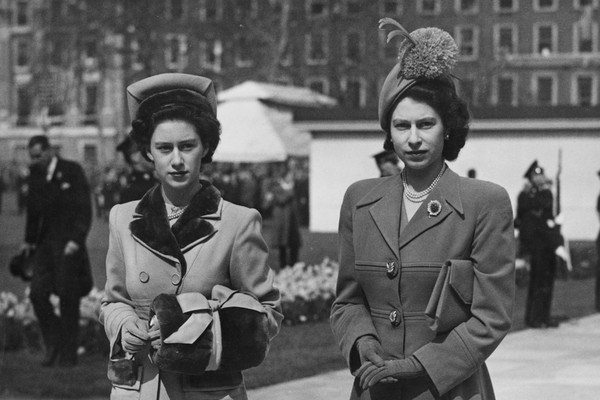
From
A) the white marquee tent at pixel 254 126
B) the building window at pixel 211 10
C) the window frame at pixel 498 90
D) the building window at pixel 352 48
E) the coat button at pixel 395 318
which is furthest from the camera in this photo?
the window frame at pixel 498 90

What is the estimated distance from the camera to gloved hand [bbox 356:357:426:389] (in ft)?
13.2

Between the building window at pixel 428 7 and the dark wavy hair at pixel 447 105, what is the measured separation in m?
30.1

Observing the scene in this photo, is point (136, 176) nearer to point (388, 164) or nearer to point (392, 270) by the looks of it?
point (388, 164)

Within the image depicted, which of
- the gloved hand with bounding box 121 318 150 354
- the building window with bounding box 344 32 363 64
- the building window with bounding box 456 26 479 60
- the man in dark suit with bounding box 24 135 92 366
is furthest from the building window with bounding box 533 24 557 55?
the gloved hand with bounding box 121 318 150 354

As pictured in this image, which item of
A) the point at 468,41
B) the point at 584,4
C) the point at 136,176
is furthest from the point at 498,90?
the point at 136,176

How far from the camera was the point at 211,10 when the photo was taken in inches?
1726

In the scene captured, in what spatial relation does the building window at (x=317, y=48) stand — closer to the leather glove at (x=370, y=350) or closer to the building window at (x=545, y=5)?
the building window at (x=545, y=5)

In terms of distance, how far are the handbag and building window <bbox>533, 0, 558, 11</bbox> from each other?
147 feet

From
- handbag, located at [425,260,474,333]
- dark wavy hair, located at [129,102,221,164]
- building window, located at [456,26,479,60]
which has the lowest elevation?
handbag, located at [425,260,474,333]

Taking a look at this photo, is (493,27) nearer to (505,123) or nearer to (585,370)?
(505,123)

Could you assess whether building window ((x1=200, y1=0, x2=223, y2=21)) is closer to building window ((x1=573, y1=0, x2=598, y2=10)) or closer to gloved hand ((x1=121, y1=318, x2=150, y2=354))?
building window ((x1=573, y1=0, x2=598, y2=10))

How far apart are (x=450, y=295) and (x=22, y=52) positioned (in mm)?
52270

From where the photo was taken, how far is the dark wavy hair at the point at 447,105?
13.9ft

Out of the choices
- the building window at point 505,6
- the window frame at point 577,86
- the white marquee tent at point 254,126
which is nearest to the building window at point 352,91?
the building window at point 505,6
